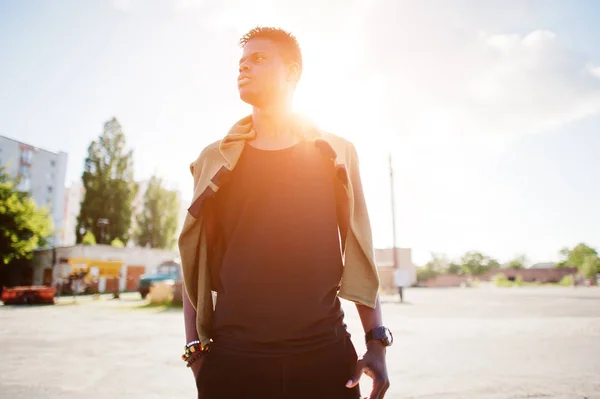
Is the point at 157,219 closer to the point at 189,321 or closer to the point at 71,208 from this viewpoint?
the point at 71,208

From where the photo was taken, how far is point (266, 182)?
A: 5.20 ft

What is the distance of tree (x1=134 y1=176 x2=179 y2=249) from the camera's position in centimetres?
4947

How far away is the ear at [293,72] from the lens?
6.01ft

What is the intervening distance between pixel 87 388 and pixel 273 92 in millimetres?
4575

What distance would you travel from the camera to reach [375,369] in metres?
1.40

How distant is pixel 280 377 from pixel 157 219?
5161 centimetres

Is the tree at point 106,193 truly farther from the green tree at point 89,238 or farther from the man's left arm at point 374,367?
the man's left arm at point 374,367

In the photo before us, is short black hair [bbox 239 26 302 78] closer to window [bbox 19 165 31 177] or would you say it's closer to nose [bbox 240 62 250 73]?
nose [bbox 240 62 250 73]

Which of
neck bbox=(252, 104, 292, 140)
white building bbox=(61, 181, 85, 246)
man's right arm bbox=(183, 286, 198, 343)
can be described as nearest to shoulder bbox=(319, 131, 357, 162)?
neck bbox=(252, 104, 292, 140)

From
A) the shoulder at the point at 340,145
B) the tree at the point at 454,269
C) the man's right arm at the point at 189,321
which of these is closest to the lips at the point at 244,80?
the shoulder at the point at 340,145

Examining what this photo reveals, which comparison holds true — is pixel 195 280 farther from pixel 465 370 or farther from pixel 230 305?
pixel 465 370

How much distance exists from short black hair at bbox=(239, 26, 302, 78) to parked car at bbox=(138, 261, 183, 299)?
72.3ft

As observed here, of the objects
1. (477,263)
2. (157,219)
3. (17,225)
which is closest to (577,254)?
(477,263)

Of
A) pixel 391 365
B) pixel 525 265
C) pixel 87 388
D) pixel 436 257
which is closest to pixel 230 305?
pixel 87 388
